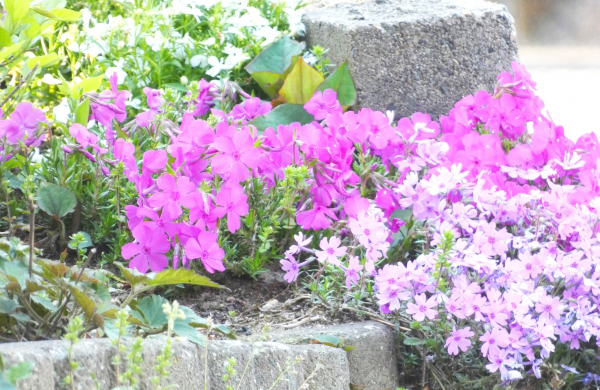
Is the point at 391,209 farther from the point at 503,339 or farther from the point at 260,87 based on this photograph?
the point at 260,87

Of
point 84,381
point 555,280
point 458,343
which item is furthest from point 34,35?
point 555,280

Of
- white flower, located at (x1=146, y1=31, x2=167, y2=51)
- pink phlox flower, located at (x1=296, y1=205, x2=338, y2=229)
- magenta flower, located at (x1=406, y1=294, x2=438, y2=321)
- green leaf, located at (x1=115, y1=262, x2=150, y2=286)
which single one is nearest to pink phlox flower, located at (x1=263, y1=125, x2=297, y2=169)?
pink phlox flower, located at (x1=296, y1=205, x2=338, y2=229)

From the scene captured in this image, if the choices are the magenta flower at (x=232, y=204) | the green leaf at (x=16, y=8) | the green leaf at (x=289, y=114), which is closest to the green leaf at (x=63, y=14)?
the green leaf at (x=16, y=8)

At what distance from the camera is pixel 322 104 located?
7.27 feet

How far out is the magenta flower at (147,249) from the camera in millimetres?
1695

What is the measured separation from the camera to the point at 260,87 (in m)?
2.96

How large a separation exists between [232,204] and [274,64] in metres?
1.26

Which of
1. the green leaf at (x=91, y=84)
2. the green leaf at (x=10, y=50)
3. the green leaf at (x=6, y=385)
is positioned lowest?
the green leaf at (x=91, y=84)

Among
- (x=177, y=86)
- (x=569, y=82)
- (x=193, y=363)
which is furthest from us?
(x=569, y=82)

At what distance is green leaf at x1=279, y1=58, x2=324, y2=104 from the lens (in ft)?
8.38

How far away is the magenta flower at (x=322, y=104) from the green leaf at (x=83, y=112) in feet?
2.05

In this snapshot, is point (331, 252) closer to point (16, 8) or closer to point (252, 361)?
point (252, 361)

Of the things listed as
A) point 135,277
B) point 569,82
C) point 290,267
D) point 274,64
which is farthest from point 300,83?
point 569,82

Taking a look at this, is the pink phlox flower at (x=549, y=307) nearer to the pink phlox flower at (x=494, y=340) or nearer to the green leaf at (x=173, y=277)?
the pink phlox flower at (x=494, y=340)
